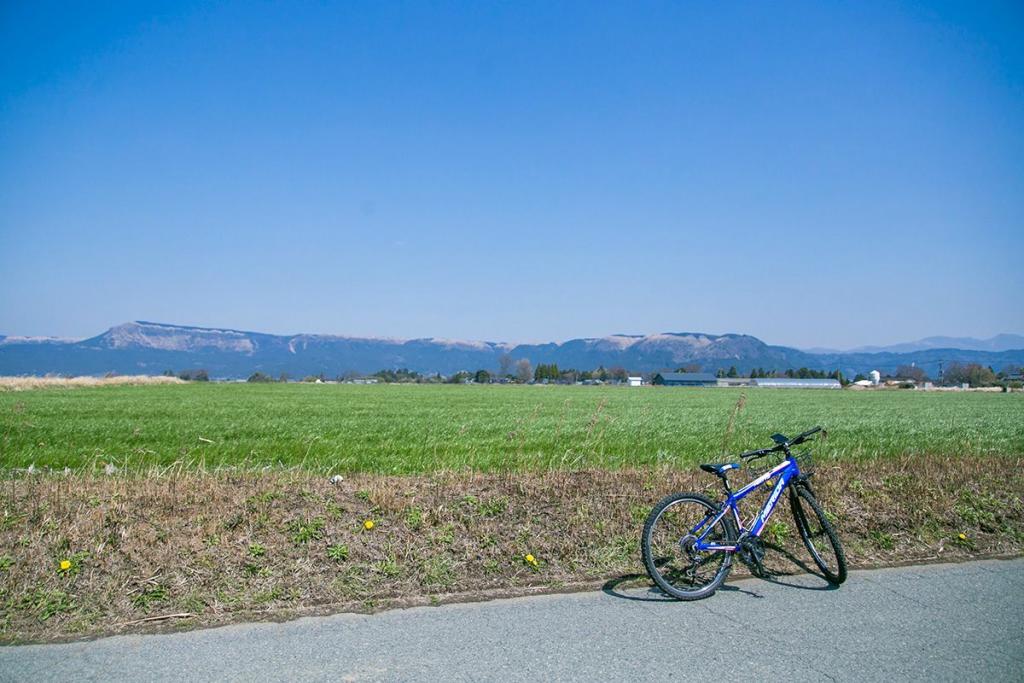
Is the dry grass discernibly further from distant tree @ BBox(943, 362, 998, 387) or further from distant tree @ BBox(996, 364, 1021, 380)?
distant tree @ BBox(996, 364, 1021, 380)

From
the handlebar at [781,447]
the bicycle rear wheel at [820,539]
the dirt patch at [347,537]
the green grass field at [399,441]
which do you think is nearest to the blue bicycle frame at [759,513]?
the handlebar at [781,447]

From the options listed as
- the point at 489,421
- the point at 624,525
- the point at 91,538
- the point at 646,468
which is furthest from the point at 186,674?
the point at 489,421

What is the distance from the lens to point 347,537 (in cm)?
666

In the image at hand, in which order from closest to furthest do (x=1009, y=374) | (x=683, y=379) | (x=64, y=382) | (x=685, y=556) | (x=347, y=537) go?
(x=685, y=556) → (x=347, y=537) → (x=64, y=382) → (x=1009, y=374) → (x=683, y=379)

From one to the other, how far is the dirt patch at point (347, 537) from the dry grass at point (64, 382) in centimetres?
5522

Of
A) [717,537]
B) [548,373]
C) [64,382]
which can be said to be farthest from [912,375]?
[717,537]

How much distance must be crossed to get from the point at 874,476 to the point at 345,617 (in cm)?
714

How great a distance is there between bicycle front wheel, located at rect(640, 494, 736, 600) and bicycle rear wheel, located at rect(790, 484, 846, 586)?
0.96m

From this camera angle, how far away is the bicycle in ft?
20.4

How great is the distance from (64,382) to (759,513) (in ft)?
226

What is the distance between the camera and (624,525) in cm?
749

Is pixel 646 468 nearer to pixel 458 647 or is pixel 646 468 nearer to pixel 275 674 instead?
pixel 458 647

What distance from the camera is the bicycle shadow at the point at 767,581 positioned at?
20.3 feet

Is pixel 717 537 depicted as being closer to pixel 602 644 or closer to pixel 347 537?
pixel 602 644
